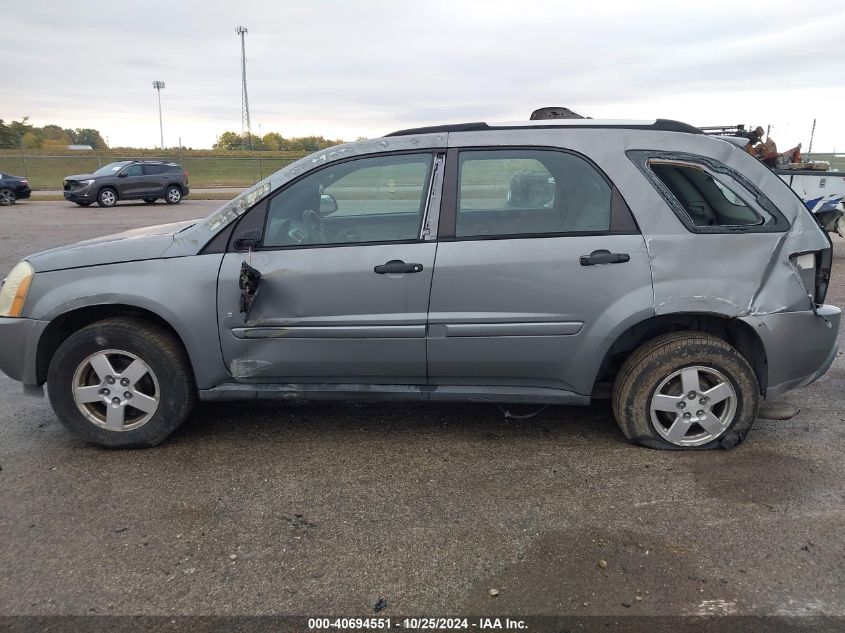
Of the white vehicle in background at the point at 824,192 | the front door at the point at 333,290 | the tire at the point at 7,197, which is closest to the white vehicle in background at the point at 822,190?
the white vehicle in background at the point at 824,192

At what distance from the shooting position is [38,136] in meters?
54.5

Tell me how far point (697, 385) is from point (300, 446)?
2.24 m

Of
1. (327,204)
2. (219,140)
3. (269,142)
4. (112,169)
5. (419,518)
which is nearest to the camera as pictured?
(419,518)

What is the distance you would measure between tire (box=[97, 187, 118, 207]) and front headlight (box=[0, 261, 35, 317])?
2039cm

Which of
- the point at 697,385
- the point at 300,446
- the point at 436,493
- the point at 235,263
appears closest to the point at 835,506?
the point at 697,385

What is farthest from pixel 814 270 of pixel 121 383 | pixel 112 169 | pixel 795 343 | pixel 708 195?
pixel 112 169

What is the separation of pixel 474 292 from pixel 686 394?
1.29 m

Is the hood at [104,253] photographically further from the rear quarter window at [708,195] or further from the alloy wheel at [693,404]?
the alloy wheel at [693,404]

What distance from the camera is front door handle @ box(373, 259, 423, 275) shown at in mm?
3520

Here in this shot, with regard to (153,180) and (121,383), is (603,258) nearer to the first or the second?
(121,383)

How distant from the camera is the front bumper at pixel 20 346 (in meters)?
3.66

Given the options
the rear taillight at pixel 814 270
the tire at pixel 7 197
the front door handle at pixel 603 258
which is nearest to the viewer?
the front door handle at pixel 603 258

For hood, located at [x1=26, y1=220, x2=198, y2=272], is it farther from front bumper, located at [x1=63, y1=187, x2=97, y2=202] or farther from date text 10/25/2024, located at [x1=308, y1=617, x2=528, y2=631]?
front bumper, located at [x1=63, y1=187, x2=97, y2=202]

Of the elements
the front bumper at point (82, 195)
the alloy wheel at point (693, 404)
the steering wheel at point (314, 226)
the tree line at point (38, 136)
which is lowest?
the alloy wheel at point (693, 404)
